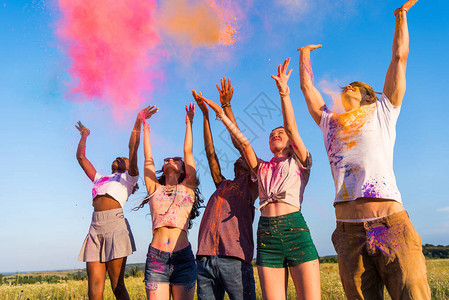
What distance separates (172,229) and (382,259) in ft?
9.26

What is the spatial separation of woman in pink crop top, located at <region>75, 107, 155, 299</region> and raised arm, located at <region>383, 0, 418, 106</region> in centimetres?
413

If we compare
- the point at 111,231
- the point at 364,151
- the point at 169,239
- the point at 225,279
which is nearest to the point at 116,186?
the point at 111,231

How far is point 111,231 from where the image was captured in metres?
5.93

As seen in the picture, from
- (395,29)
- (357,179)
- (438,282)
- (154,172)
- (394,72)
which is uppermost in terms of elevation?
(395,29)

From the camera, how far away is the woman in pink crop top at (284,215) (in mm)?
3828

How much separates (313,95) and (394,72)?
0.95 metres

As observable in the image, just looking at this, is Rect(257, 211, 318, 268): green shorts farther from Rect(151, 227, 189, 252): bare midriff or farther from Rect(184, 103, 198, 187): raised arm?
Rect(184, 103, 198, 187): raised arm

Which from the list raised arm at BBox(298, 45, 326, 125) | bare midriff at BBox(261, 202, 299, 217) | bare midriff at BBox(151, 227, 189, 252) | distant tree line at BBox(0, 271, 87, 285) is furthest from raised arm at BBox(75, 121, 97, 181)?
distant tree line at BBox(0, 271, 87, 285)

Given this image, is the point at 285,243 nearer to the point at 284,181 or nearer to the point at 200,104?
the point at 284,181

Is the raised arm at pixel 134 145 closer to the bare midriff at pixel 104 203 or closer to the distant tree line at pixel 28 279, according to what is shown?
the bare midriff at pixel 104 203

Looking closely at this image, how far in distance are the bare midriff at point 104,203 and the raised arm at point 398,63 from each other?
4.67 metres

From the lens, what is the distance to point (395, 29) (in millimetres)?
3686

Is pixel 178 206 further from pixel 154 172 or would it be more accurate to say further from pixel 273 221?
pixel 273 221

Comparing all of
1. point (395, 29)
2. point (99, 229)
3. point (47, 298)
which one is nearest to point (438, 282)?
point (395, 29)
